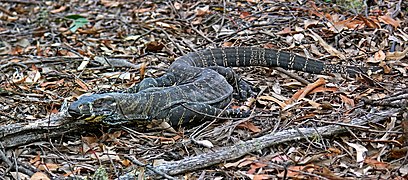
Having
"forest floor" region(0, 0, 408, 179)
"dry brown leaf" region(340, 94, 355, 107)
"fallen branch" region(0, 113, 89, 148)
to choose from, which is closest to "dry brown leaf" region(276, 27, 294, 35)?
"forest floor" region(0, 0, 408, 179)

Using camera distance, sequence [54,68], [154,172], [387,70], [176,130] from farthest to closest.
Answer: [54,68] → [387,70] → [176,130] → [154,172]

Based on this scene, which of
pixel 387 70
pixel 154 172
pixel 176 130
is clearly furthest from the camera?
pixel 387 70

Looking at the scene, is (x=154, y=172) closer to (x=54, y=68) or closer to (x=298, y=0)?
(x=54, y=68)

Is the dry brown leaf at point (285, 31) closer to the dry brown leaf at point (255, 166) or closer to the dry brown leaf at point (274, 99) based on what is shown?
the dry brown leaf at point (274, 99)

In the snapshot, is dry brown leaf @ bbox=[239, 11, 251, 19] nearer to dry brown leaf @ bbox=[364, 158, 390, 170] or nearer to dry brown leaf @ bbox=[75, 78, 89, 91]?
dry brown leaf @ bbox=[75, 78, 89, 91]

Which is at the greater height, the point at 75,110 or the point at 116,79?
the point at 75,110

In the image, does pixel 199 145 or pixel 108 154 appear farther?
pixel 199 145

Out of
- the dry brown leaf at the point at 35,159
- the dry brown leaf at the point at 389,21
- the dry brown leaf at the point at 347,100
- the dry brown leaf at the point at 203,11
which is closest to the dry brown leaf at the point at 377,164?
the dry brown leaf at the point at 347,100

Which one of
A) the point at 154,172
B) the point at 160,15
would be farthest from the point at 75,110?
the point at 160,15
